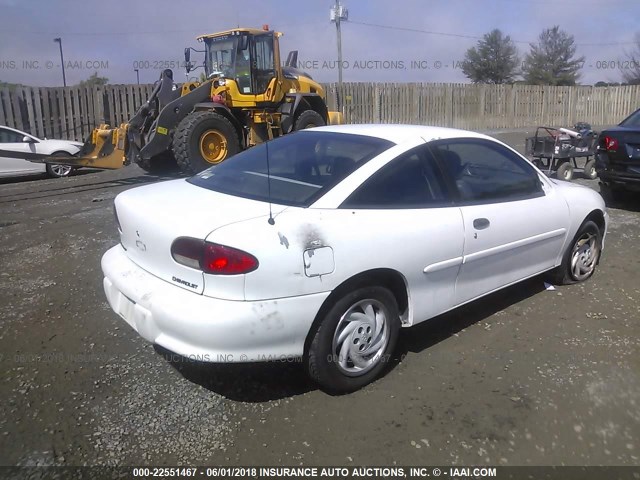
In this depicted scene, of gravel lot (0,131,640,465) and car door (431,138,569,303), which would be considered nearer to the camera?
gravel lot (0,131,640,465)

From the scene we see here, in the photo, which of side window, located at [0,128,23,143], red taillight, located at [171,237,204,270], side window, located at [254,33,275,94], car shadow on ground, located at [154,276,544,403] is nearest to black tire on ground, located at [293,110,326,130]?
side window, located at [254,33,275,94]

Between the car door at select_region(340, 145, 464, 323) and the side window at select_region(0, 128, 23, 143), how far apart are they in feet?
35.4

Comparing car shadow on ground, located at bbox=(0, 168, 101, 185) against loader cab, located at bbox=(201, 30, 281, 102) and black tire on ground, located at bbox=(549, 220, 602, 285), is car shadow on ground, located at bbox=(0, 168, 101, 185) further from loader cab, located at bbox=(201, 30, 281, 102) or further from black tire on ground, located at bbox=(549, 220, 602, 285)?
black tire on ground, located at bbox=(549, 220, 602, 285)

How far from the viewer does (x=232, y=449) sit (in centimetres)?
268

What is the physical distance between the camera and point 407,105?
73.7 ft

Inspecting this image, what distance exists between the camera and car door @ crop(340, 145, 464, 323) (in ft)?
10.1

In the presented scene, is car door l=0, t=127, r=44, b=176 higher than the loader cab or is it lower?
lower

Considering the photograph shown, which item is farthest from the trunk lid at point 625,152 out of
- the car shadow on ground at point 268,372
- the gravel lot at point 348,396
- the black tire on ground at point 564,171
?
the car shadow on ground at point 268,372

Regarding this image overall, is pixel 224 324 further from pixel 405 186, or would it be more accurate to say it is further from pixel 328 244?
pixel 405 186

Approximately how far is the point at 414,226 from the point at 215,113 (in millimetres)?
8289

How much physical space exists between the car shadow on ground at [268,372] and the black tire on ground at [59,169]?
31.9 feet

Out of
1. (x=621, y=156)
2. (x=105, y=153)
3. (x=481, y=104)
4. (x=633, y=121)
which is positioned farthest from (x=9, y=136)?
(x=481, y=104)

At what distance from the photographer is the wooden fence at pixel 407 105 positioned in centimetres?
1614

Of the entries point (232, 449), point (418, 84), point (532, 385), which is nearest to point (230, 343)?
point (232, 449)
